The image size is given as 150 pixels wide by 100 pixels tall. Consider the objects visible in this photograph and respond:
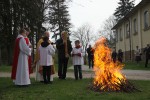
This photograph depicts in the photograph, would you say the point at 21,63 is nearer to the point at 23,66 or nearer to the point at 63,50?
the point at 23,66

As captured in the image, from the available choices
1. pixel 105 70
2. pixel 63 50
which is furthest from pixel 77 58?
pixel 105 70

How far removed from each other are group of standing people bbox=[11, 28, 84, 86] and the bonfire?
2.41m

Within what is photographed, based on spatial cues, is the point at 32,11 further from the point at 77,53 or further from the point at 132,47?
the point at 132,47

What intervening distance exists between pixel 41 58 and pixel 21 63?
47.1 inches

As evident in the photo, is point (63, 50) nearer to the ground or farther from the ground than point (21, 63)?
farther from the ground

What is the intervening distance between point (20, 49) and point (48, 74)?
5.28 feet

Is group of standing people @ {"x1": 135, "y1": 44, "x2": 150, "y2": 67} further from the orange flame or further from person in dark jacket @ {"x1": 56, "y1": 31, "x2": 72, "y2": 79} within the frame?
the orange flame

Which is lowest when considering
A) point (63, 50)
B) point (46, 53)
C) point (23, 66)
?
point (23, 66)

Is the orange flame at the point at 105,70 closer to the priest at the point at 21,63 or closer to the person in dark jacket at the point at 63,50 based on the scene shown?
the priest at the point at 21,63

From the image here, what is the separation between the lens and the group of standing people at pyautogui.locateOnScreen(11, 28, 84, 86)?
1294cm

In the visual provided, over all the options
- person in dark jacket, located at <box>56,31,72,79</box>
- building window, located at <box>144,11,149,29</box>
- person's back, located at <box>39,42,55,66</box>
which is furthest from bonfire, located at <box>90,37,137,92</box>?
building window, located at <box>144,11,149,29</box>

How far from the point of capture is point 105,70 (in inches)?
463

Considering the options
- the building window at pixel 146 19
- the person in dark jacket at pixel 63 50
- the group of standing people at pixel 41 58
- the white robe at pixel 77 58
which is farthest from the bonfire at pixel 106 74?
the building window at pixel 146 19

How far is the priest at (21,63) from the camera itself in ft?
42.1
